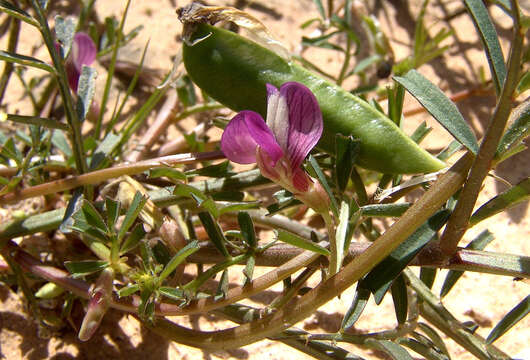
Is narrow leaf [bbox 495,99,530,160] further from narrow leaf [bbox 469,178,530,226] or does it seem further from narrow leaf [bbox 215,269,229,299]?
narrow leaf [bbox 215,269,229,299]

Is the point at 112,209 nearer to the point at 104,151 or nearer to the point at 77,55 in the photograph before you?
the point at 104,151

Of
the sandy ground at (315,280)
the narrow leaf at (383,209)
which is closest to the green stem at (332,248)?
the narrow leaf at (383,209)

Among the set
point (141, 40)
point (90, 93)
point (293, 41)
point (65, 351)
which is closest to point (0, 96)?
→ point (90, 93)

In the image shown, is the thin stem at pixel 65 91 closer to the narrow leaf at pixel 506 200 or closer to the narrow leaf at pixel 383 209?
the narrow leaf at pixel 383 209

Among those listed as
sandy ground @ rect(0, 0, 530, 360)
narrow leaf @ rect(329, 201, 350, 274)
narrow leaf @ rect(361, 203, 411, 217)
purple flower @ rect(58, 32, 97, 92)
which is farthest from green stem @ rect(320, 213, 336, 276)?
purple flower @ rect(58, 32, 97, 92)

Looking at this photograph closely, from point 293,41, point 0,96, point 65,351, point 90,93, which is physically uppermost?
point 293,41

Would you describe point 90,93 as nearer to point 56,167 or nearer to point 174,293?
point 56,167
